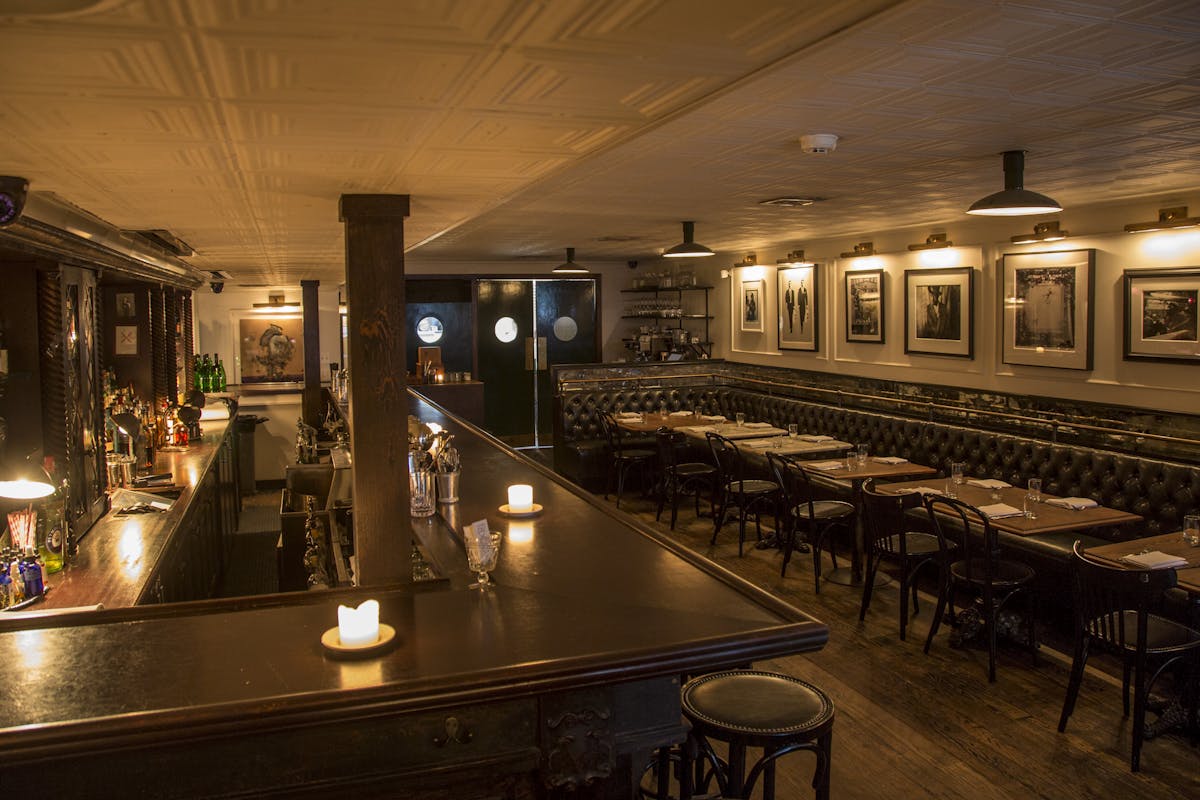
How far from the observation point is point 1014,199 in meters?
4.14

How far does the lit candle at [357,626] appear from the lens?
2.06 metres

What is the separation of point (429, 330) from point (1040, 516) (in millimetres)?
9865

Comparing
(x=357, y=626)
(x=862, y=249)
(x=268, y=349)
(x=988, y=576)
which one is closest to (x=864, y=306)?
(x=862, y=249)

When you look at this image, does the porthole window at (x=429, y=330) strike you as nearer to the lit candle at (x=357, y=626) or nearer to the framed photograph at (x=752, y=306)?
the framed photograph at (x=752, y=306)

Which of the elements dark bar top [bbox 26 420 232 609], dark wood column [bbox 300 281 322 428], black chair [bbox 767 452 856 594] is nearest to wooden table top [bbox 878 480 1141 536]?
black chair [bbox 767 452 856 594]

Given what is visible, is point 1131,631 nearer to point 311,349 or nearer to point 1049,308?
point 1049,308

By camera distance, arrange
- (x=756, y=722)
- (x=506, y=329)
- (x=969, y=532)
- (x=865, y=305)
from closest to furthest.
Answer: (x=756, y=722), (x=969, y=532), (x=865, y=305), (x=506, y=329)

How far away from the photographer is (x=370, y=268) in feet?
9.09

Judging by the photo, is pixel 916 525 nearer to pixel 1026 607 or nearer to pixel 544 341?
pixel 1026 607

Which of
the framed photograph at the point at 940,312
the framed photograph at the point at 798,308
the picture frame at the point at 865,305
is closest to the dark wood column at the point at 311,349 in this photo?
the framed photograph at the point at 798,308

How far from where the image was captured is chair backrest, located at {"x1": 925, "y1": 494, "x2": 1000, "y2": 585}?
4.83 metres

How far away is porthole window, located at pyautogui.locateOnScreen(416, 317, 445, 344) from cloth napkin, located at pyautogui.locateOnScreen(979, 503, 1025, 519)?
9.51m

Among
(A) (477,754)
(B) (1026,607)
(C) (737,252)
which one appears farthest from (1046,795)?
(C) (737,252)

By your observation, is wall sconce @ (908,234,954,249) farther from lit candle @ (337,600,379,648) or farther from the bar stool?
lit candle @ (337,600,379,648)
